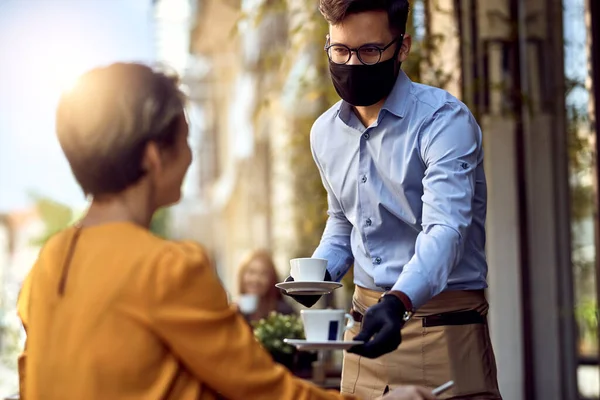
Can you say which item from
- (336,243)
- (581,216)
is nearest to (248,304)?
(581,216)

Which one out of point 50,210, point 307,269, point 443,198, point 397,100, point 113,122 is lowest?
point 307,269

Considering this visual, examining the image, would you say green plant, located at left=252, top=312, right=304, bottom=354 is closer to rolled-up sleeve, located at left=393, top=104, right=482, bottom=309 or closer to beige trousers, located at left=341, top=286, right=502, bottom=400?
beige trousers, located at left=341, top=286, right=502, bottom=400

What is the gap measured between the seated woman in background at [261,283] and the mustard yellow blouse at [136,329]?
247 inches

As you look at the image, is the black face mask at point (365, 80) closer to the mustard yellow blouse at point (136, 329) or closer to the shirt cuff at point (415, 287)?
the shirt cuff at point (415, 287)

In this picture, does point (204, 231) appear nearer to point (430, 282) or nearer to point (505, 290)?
point (505, 290)

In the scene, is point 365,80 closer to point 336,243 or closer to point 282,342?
point 336,243

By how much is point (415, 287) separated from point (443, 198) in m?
0.28

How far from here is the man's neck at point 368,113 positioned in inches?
118

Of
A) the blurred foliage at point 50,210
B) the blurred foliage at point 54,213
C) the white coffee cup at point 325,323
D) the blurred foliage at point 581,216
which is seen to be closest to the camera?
the white coffee cup at point 325,323

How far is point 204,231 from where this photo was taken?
122ft

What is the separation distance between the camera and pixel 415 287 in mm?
2500

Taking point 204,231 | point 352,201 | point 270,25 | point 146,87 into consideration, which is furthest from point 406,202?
point 204,231

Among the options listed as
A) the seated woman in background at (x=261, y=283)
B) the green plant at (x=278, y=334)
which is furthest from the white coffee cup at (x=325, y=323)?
the seated woman in background at (x=261, y=283)

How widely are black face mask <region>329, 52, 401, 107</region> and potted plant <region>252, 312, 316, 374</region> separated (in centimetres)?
232
